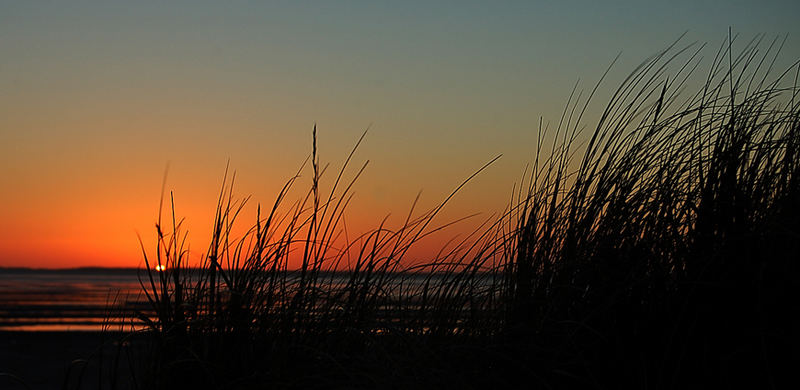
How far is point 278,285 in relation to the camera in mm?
2887

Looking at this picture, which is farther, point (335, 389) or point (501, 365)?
point (501, 365)

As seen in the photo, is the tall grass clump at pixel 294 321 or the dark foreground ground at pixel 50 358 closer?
the tall grass clump at pixel 294 321

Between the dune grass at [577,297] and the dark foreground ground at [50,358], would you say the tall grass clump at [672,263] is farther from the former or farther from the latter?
the dark foreground ground at [50,358]

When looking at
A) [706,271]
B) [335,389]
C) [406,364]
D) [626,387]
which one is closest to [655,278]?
[706,271]

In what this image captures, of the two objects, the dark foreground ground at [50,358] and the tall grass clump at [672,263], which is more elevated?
the tall grass clump at [672,263]

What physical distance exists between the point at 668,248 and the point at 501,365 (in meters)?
0.67

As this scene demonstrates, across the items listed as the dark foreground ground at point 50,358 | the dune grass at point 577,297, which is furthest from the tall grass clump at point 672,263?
the dark foreground ground at point 50,358

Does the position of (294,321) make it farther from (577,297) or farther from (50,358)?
(50,358)

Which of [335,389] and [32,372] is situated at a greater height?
[335,389]

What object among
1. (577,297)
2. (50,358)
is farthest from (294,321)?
(50,358)

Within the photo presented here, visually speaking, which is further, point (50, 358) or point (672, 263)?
point (50, 358)

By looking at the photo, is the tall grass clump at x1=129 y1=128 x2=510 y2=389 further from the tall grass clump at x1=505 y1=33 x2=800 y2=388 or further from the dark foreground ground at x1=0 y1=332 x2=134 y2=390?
the dark foreground ground at x1=0 y1=332 x2=134 y2=390

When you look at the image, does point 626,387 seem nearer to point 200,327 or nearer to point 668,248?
point 668,248

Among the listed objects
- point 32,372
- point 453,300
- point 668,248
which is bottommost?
point 32,372
